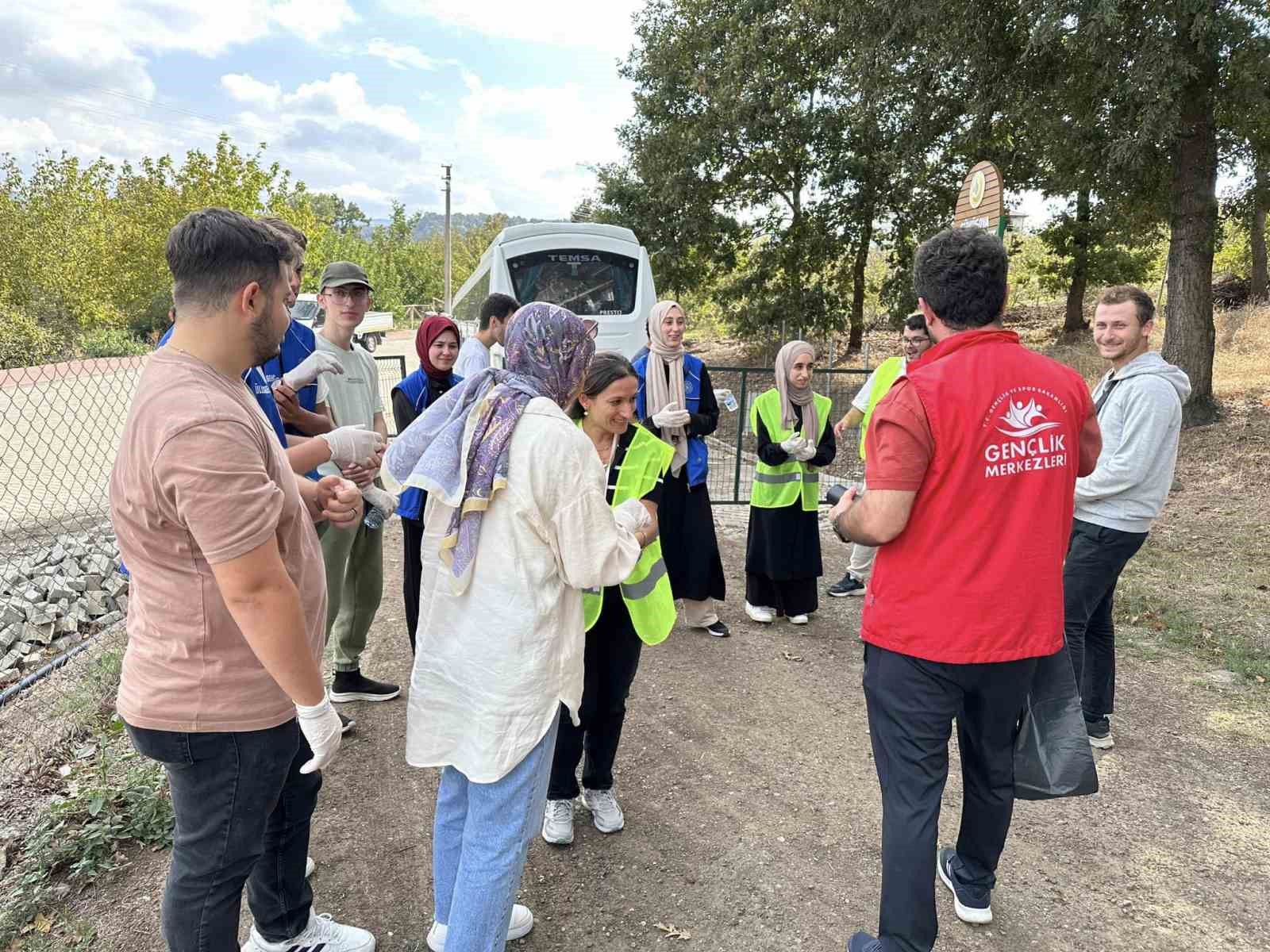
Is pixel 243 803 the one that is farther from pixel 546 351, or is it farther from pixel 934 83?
pixel 934 83

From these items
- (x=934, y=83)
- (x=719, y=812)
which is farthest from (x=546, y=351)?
(x=934, y=83)

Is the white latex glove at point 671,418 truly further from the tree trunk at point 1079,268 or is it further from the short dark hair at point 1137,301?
the tree trunk at point 1079,268

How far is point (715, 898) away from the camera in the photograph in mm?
2570

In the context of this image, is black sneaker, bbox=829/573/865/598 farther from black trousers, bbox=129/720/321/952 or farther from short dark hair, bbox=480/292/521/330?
black trousers, bbox=129/720/321/952

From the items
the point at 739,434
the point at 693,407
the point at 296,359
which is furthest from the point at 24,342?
the point at 693,407

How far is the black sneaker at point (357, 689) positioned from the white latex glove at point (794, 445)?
99.4 inches

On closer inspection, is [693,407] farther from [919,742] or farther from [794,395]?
[919,742]

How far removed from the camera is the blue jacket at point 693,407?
4.43 meters

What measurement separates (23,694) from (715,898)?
11.2 ft

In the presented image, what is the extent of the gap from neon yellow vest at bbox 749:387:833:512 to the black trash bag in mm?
2533

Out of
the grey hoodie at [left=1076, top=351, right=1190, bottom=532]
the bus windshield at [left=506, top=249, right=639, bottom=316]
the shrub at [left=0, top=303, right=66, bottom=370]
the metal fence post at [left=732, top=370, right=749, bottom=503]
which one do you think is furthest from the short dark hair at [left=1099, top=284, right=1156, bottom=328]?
the shrub at [left=0, top=303, right=66, bottom=370]

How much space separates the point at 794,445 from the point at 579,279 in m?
8.01

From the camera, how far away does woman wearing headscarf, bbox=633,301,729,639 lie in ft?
14.5

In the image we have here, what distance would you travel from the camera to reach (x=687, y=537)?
4.50 metres
